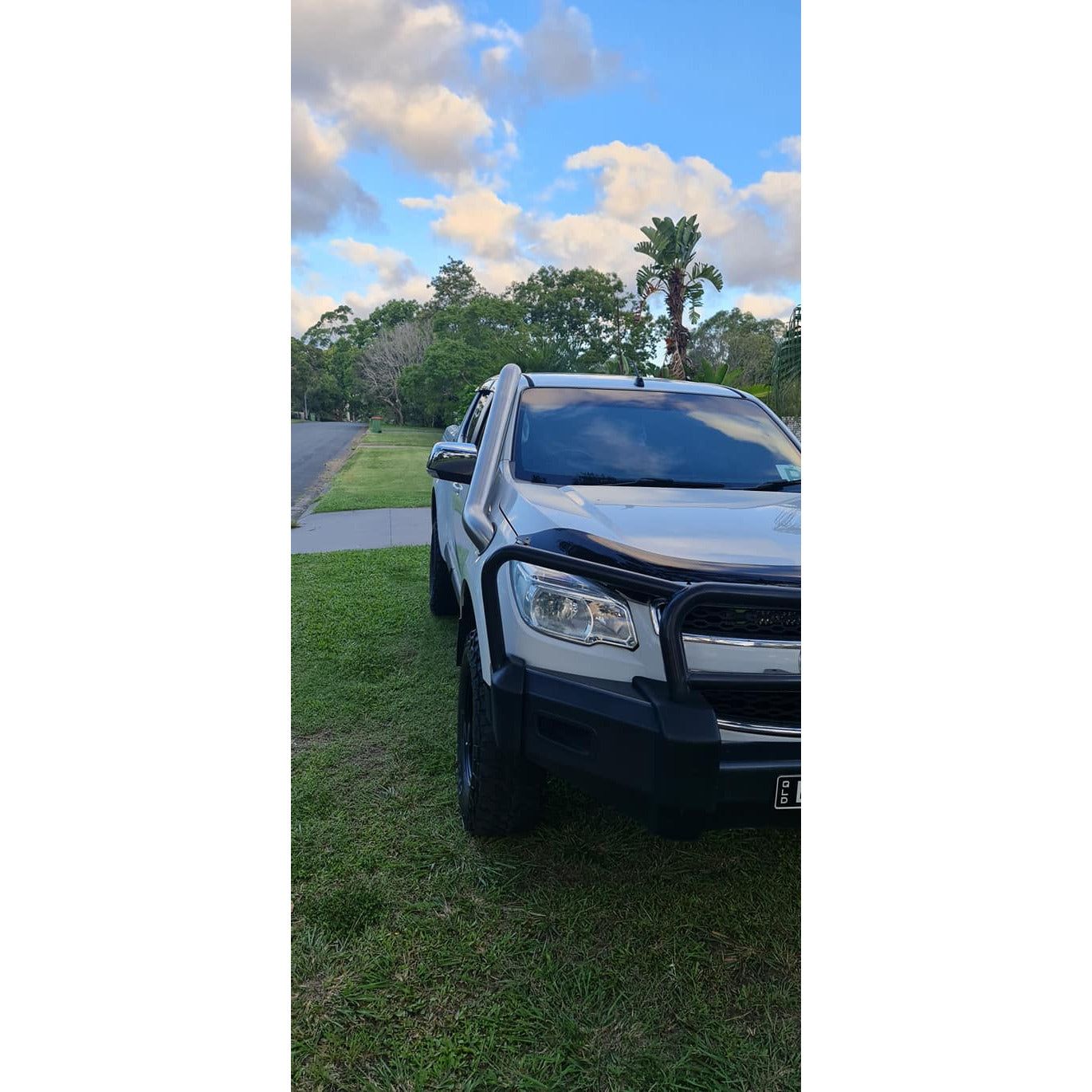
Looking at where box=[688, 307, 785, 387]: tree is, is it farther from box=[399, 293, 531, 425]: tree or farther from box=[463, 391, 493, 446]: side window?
box=[463, 391, 493, 446]: side window

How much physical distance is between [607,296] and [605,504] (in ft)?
145

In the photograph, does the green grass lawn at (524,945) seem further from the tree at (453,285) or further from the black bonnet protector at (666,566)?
the tree at (453,285)

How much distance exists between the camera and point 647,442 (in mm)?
3332

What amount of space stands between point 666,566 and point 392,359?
169 feet

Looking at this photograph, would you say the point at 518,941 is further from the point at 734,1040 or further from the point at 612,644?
the point at 612,644

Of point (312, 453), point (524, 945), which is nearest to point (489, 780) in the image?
point (524, 945)

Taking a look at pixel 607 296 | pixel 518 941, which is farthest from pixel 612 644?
pixel 607 296

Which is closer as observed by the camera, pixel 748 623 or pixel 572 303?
pixel 748 623

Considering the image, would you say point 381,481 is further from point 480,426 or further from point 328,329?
point 328,329

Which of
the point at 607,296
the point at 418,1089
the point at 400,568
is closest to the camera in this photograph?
the point at 418,1089

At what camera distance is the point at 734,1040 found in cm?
192

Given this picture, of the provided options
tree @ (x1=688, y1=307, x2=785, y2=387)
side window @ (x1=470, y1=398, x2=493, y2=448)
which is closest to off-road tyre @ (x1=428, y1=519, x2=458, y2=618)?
side window @ (x1=470, y1=398, x2=493, y2=448)

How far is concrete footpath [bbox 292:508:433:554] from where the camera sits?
9.13m

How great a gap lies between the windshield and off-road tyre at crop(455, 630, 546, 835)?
88cm
